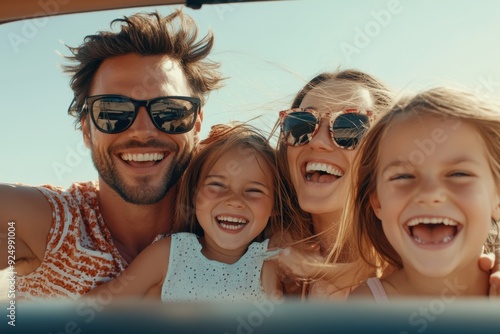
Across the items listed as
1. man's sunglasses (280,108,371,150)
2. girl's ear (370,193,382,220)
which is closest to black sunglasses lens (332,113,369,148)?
man's sunglasses (280,108,371,150)

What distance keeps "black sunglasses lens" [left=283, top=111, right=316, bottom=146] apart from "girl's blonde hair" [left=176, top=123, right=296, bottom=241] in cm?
20

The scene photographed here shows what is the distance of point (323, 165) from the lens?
249 cm

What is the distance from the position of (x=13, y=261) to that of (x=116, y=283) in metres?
0.52

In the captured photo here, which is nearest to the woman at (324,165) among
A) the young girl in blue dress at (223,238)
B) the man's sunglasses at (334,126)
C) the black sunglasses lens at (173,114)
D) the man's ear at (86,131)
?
the man's sunglasses at (334,126)

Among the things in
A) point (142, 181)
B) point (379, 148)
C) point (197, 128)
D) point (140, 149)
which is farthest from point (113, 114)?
point (379, 148)

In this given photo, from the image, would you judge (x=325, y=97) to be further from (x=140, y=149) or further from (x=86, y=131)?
(x=86, y=131)

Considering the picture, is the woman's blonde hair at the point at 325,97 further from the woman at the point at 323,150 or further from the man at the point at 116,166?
the man at the point at 116,166

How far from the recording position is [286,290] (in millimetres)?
2455

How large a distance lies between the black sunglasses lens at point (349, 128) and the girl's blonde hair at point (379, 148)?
0.33 metres

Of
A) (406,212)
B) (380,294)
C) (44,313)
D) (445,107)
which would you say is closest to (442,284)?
(380,294)

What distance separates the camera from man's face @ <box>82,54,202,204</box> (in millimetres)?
2689

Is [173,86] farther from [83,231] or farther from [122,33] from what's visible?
[83,231]

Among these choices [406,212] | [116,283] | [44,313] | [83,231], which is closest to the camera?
[44,313]

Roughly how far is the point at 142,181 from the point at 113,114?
1.15 feet
